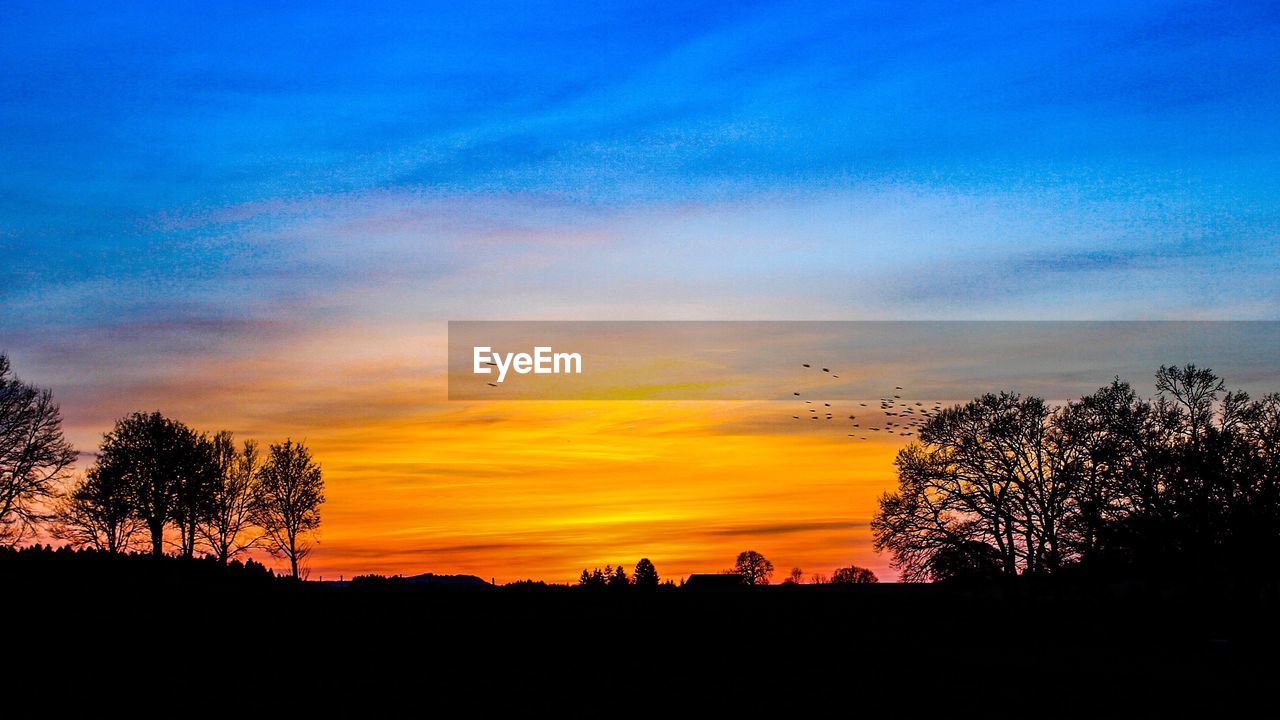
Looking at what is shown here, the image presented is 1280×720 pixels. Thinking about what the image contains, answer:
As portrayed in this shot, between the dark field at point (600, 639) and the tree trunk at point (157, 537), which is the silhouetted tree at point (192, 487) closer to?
the tree trunk at point (157, 537)

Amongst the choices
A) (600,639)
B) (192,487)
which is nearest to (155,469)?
(192,487)

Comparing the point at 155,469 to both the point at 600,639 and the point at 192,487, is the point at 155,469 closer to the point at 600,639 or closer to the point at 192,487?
the point at 192,487

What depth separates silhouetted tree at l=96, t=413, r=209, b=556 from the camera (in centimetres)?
5712

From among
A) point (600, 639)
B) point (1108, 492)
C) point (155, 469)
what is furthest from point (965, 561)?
point (155, 469)

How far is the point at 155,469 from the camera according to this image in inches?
2272

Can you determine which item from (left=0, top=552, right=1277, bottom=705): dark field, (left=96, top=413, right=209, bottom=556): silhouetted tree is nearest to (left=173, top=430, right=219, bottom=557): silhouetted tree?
(left=96, top=413, right=209, bottom=556): silhouetted tree

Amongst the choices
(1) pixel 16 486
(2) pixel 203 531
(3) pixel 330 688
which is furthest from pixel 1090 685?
(2) pixel 203 531

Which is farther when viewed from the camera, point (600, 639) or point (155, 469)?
point (155, 469)

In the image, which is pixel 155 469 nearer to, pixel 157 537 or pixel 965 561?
pixel 157 537

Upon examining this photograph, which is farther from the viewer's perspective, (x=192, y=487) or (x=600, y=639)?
(x=192, y=487)

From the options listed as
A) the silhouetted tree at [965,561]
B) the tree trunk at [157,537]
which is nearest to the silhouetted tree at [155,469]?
the tree trunk at [157,537]

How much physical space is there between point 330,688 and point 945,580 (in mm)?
38363

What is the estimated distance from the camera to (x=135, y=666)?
2194 centimetres

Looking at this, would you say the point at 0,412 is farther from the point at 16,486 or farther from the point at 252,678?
the point at 252,678
